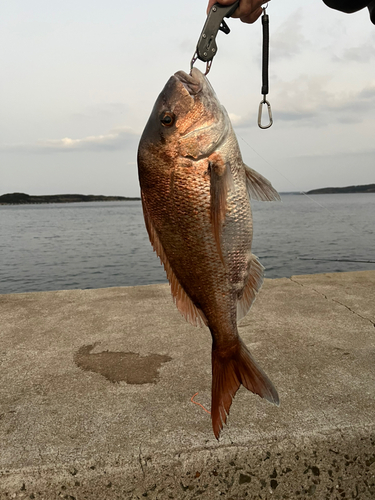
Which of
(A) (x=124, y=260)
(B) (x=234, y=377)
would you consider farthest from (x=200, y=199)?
(A) (x=124, y=260)

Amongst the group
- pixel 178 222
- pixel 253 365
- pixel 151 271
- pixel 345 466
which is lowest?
pixel 151 271

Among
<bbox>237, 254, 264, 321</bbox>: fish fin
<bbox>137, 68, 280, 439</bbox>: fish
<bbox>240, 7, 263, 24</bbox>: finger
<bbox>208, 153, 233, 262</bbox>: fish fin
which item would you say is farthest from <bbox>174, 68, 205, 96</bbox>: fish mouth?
<bbox>237, 254, 264, 321</bbox>: fish fin

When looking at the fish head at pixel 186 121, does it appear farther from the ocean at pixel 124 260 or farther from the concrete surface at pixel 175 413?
the ocean at pixel 124 260

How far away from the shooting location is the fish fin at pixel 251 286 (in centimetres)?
195

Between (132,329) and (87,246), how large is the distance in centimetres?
2146

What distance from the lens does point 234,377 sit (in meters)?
2.00

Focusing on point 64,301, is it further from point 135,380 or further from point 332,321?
point 332,321

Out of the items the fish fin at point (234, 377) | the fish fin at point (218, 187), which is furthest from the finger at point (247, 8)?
the fish fin at point (234, 377)

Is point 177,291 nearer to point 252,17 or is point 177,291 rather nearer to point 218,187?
point 218,187

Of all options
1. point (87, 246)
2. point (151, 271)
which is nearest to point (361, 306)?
point (151, 271)

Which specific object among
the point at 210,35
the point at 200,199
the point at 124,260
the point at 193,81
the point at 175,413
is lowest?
the point at 124,260

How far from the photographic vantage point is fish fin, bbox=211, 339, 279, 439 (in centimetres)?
194

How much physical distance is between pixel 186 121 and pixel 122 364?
256cm

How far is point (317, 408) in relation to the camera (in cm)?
278
